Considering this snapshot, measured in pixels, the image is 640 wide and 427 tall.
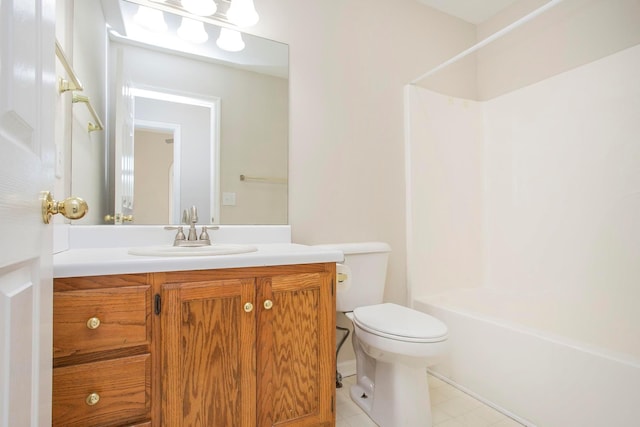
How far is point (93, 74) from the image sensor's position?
1.39 m

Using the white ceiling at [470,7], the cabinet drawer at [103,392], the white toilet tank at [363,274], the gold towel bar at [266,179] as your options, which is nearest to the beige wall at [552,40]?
the white ceiling at [470,7]

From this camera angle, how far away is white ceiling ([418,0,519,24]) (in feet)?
7.39

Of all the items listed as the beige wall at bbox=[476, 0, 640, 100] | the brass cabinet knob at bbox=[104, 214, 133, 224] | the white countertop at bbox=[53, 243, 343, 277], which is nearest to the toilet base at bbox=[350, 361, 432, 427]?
the white countertop at bbox=[53, 243, 343, 277]

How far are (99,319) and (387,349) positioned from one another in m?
1.01

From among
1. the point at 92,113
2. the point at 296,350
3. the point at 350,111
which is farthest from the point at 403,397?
the point at 92,113

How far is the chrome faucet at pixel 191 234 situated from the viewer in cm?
138

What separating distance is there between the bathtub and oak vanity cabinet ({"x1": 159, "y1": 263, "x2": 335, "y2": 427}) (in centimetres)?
86

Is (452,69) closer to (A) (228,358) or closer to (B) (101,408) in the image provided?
(A) (228,358)

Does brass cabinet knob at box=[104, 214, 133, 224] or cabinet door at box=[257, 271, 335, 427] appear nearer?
cabinet door at box=[257, 271, 335, 427]

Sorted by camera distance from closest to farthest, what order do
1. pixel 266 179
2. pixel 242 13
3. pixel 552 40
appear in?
pixel 242 13, pixel 266 179, pixel 552 40

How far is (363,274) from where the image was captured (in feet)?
5.76

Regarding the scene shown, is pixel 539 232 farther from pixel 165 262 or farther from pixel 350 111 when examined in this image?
pixel 165 262

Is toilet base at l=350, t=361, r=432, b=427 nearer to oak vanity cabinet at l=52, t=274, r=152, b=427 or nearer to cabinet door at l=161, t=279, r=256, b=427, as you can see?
cabinet door at l=161, t=279, r=256, b=427

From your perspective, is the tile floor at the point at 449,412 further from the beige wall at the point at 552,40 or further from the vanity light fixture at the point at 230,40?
the beige wall at the point at 552,40
